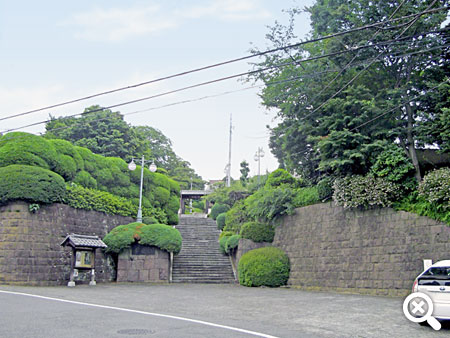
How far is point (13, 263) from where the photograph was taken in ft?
55.6

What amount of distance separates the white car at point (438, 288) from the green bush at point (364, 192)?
6.76 metres

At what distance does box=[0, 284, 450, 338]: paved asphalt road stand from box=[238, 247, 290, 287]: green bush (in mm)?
5414

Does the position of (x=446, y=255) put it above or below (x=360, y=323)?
above

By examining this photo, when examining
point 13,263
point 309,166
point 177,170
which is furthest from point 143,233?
point 177,170

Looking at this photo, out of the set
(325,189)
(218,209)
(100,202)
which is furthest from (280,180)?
(218,209)

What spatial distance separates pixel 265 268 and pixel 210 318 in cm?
977

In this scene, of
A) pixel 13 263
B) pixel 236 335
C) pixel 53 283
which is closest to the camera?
pixel 236 335

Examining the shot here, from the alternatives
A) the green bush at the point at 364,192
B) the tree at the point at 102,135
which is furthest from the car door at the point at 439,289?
the tree at the point at 102,135

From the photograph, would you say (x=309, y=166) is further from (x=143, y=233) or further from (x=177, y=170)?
(x=177, y=170)

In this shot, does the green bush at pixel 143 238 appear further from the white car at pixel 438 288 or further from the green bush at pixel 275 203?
the white car at pixel 438 288

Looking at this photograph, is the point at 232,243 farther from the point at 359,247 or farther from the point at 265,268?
the point at 359,247

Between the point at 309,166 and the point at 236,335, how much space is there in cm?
1477

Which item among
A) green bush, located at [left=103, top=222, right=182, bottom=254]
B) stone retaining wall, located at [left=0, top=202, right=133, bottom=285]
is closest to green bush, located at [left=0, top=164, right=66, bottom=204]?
stone retaining wall, located at [left=0, top=202, right=133, bottom=285]

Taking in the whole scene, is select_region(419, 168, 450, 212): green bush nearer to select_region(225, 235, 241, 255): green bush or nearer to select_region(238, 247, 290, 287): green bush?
select_region(238, 247, 290, 287): green bush
